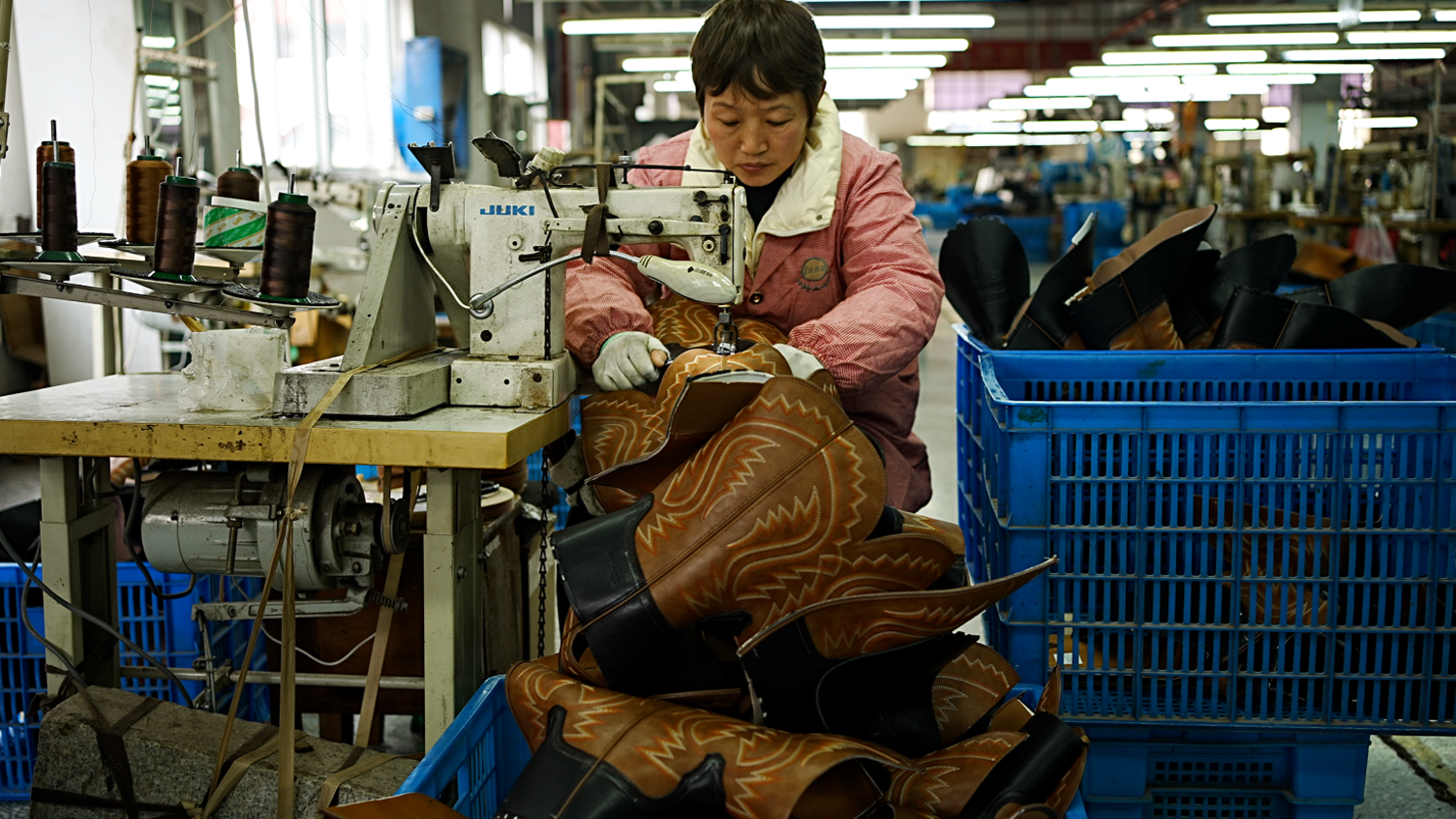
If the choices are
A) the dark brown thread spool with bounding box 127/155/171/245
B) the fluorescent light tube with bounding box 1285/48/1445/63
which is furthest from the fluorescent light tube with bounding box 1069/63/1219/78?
the dark brown thread spool with bounding box 127/155/171/245

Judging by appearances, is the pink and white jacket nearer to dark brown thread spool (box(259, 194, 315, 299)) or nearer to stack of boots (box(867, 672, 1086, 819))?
dark brown thread spool (box(259, 194, 315, 299))

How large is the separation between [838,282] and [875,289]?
15 centimetres

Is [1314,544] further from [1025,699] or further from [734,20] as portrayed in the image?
[734,20]

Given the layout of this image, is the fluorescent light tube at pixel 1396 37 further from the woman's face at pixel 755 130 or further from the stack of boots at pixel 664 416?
the stack of boots at pixel 664 416

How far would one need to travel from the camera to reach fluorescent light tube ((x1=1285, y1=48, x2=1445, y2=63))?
10180mm

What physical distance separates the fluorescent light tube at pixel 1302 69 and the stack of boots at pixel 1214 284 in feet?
34.8

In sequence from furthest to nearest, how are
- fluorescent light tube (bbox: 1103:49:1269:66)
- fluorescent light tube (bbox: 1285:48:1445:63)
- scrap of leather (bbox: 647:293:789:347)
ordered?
fluorescent light tube (bbox: 1103:49:1269:66), fluorescent light tube (bbox: 1285:48:1445:63), scrap of leather (bbox: 647:293:789:347)

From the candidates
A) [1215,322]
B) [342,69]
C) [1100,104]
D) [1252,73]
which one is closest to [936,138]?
[1100,104]

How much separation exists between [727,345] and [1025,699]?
60 cm

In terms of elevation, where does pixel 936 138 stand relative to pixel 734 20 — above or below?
above

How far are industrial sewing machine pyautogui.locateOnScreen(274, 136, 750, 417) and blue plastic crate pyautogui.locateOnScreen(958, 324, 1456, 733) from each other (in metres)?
0.48

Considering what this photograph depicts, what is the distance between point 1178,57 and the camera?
10.7 meters

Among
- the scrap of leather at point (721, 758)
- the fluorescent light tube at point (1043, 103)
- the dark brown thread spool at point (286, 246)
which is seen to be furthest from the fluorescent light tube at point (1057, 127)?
the scrap of leather at point (721, 758)

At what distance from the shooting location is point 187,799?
1.44 metres
